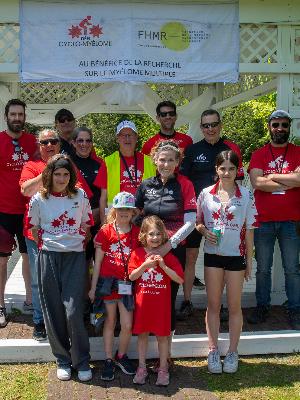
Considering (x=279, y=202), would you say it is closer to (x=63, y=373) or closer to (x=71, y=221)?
(x=71, y=221)

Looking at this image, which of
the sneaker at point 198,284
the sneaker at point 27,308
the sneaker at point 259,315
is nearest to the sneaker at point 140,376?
the sneaker at point 259,315

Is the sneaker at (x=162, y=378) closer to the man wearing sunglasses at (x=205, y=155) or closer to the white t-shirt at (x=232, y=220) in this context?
the white t-shirt at (x=232, y=220)

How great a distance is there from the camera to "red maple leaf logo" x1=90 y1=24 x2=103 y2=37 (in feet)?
18.3

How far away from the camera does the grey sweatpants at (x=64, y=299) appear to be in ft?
14.2

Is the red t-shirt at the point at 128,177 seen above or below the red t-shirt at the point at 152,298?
above

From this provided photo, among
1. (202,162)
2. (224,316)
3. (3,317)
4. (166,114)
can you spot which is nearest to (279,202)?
(202,162)

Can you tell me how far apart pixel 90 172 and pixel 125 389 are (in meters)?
1.98

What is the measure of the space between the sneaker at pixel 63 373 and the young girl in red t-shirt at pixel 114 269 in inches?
10.8

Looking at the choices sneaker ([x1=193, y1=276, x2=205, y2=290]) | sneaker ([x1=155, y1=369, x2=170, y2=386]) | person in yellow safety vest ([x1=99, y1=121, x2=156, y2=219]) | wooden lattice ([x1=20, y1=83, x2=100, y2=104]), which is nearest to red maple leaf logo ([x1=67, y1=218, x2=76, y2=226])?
person in yellow safety vest ([x1=99, y1=121, x2=156, y2=219])

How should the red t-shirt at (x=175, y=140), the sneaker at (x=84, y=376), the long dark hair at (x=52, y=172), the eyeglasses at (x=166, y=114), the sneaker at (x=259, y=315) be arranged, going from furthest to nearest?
the red t-shirt at (x=175, y=140)
the sneaker at (x=259, y=315)
the eyeglasses at (x=166, y=114)
the sneaker at (x=84, y=376)
the long dark hair at (x=52, y=172)

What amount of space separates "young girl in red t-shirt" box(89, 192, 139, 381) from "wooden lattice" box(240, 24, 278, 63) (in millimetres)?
2415

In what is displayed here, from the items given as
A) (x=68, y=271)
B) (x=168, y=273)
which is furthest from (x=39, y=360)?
(x=168, y=273)

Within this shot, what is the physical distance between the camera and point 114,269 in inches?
175

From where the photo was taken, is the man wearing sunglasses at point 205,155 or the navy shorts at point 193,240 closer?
the man wearing sunglasses at point 205,155
